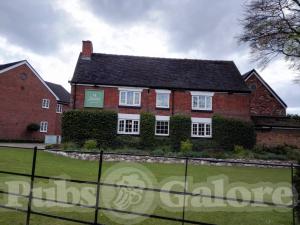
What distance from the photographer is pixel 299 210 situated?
19.3 ft

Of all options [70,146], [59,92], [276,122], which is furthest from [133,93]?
[59,92]

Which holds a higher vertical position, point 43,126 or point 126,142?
point 43,126

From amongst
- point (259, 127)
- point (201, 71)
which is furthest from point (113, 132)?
point (259, 127)

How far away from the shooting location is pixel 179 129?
2681cm

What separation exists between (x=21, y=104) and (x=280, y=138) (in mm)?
29553

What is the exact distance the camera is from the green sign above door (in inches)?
1066

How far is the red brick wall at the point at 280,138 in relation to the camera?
2772 centimetres

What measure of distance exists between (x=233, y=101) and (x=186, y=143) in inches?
259

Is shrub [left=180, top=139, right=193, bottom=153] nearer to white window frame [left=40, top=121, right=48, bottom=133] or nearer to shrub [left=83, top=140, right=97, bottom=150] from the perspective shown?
shrub [left=83, top=140, right=97, bottom=150]

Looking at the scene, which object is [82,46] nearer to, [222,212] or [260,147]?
[260,147]

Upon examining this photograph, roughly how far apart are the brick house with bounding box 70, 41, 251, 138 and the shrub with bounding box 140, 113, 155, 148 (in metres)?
0.73

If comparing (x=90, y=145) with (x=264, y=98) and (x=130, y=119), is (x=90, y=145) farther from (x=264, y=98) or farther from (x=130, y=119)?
(x=264, y=98)

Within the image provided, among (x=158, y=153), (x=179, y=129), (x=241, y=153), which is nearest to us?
(x=158, y=153)

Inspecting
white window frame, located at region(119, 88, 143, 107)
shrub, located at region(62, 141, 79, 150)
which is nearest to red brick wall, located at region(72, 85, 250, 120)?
white window frame, located at region(119, 88, 143, 107)
